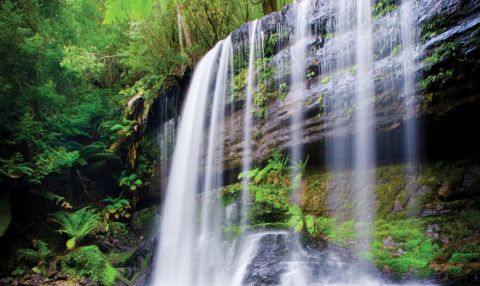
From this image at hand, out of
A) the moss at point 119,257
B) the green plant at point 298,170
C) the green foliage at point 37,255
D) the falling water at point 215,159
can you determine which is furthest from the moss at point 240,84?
the green foliage at point 37,255

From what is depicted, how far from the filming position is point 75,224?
8438 millimetres

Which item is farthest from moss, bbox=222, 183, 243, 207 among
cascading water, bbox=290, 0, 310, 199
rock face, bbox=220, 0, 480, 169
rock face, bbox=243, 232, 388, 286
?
rock face, bbox=243, 232, 388, 286

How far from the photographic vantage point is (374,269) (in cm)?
549

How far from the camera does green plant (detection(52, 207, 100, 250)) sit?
820 centimetres

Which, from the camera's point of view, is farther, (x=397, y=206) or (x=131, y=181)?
(x=131, y=181)

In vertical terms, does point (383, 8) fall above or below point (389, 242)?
above

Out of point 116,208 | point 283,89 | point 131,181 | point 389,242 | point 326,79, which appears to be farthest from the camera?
point 131,181

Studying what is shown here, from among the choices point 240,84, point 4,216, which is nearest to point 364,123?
point 240,84

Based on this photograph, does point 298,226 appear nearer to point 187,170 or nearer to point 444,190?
point 444,190

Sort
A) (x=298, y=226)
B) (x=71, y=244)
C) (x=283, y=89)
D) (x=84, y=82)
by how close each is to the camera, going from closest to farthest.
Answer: (x=298, y=226)
(x=71, y=244)
(x=283, y=89)
(x=84, y=82)

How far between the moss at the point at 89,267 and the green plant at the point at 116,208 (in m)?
2.57

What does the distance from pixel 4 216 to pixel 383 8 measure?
31.6ft

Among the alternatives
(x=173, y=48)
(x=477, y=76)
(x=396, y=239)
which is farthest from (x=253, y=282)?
(x=173, y=48)

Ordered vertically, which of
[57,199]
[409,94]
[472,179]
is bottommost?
[57,199]
